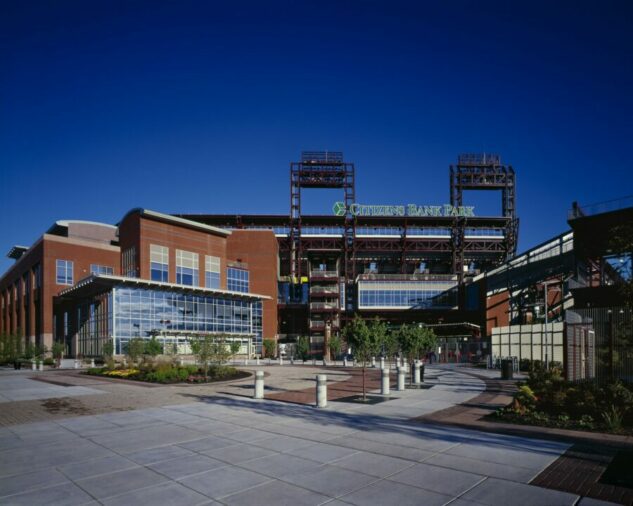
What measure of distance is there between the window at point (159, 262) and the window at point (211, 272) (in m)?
8.00

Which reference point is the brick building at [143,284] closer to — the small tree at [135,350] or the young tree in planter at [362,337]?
the small tree at [135,350]

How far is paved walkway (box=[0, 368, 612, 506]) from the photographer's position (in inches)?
300

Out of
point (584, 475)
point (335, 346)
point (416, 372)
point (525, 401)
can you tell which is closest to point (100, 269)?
point (335, 346)

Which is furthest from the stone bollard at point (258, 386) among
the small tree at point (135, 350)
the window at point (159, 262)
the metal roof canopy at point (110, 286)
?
the window at point (159, 262)

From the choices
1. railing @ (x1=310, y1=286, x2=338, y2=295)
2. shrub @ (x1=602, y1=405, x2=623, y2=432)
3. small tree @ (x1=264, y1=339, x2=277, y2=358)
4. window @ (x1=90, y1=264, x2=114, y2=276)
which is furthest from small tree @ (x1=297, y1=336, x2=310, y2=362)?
shrub @ (x1=602, y1=405, x2=623, y2=432)

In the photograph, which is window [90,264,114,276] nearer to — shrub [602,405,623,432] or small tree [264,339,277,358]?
small tree [264,339,277,358]

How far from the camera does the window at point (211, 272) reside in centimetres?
7688

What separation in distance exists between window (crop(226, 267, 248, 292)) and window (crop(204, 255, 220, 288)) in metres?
3.47

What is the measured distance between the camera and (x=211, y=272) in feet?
256

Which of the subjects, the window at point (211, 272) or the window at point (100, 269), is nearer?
the window at point (100, 269)

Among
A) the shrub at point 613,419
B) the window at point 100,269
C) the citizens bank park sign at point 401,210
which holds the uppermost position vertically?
the citizens bank park sign at point 401,210

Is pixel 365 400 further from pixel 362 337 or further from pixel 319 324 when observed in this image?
pixel 319 324

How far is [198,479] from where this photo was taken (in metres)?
8.49

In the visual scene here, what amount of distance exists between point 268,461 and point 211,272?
70068mm
